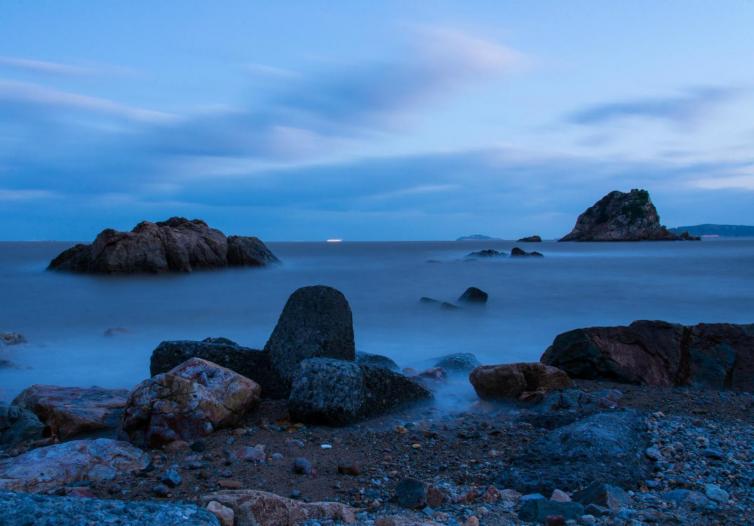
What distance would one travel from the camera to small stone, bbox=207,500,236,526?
291cm

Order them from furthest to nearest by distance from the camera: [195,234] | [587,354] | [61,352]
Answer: [195,234], [61,352], [587,354]

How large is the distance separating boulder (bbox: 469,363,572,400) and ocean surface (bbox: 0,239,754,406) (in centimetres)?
277

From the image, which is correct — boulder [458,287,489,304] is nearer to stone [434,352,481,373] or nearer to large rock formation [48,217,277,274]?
stone [434,352,481,373]

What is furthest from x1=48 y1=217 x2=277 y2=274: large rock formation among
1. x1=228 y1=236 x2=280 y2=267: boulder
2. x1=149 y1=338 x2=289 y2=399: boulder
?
x1=149 y1=338 x2=289 y2=399: boulder

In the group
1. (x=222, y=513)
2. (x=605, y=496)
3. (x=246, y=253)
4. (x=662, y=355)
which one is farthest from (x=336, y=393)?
(x=246, y=253)

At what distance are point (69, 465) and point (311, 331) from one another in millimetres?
2667

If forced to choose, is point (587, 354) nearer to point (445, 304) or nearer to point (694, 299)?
point (445, 304)

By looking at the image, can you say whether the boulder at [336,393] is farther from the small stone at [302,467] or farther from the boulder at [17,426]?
the boulder at [17,426]

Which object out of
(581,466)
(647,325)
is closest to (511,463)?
(581,466)

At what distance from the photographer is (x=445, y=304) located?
1527 centimetres

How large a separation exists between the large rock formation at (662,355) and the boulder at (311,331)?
2564 mm

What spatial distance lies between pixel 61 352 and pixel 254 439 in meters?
6.89

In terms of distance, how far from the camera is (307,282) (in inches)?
1013

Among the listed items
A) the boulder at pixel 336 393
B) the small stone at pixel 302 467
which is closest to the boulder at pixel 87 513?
the small stone at pixel 302 467
